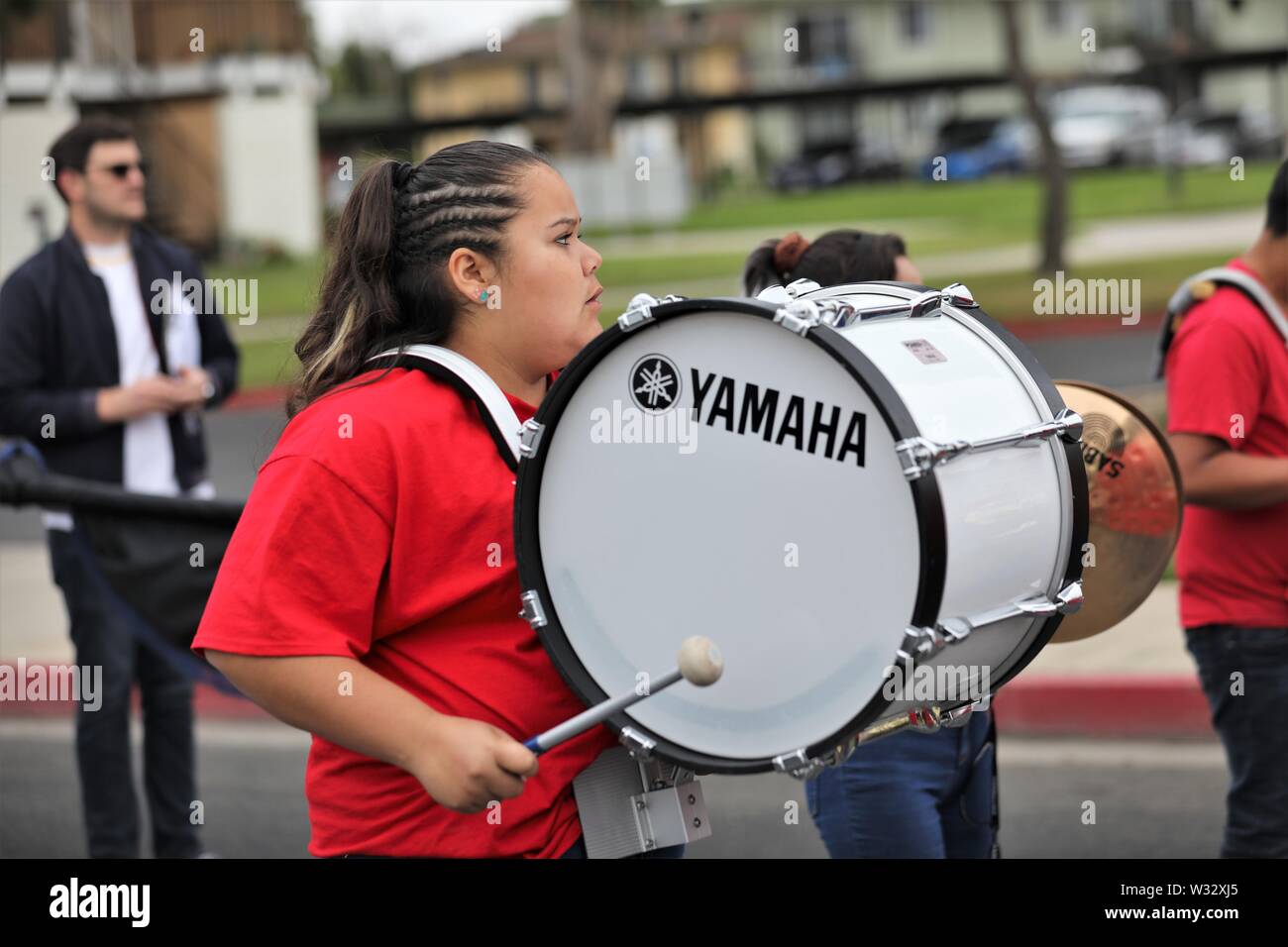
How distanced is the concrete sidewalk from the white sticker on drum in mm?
3937

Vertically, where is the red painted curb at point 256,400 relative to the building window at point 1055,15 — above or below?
below

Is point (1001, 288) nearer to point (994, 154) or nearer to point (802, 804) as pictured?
point (802, 804)

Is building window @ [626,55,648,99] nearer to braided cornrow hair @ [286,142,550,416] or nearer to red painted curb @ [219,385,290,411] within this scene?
red painted curb @ [219,385,290,411]

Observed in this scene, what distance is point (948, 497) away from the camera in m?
2.17

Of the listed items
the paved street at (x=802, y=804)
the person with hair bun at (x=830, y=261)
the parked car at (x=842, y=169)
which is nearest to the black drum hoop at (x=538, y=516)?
the person with hair bun at (x=830, y=261)

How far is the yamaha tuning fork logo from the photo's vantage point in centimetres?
228

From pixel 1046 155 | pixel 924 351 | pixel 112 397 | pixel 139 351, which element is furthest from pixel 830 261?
pixel 1046 155

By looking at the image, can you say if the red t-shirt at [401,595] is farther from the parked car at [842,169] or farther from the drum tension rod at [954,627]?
Result: the parked car at [842,169]

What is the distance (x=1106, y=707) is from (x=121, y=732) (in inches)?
134

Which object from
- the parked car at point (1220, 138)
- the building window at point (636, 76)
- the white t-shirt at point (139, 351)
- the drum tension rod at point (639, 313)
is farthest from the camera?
the building window at point (636, 76)

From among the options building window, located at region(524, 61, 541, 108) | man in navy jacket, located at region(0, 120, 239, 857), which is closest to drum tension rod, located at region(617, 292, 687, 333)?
man in navy jacket, located at region(0, 120, 239, 857)

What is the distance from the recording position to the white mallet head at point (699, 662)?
2.12 meters

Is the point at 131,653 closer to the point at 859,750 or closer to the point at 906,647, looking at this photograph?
the point at 859,750
